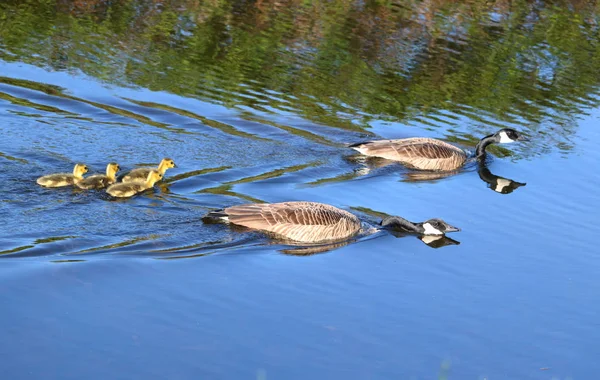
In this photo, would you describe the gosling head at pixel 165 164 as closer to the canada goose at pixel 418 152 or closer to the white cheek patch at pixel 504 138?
the canada goose at pixel 418 152

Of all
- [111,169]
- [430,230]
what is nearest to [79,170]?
[111,169]

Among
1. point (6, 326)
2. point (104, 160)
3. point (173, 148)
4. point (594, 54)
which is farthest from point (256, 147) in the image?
point (594, 54)

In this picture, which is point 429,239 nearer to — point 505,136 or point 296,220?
point 296,220

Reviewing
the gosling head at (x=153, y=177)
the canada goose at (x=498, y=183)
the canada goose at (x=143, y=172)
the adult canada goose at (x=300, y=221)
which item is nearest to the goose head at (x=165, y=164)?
the canada goose at (x=143, y=172)

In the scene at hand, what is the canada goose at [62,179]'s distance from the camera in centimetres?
1346

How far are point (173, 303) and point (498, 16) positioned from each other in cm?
1908

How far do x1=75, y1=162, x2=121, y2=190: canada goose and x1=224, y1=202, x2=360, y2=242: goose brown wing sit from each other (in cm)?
197

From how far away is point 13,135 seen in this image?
1534cm

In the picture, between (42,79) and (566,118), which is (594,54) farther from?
(42,79)

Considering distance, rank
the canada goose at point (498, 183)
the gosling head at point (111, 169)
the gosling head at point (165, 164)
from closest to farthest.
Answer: the gosling head at point (111, 169), the gosling head at point (165, 164), the canada goose at point (498, 183)

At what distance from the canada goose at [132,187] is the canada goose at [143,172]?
0.37ft

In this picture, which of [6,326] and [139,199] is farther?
[139,199]

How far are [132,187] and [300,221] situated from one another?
245 centimetres

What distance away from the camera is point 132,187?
13570 mm
